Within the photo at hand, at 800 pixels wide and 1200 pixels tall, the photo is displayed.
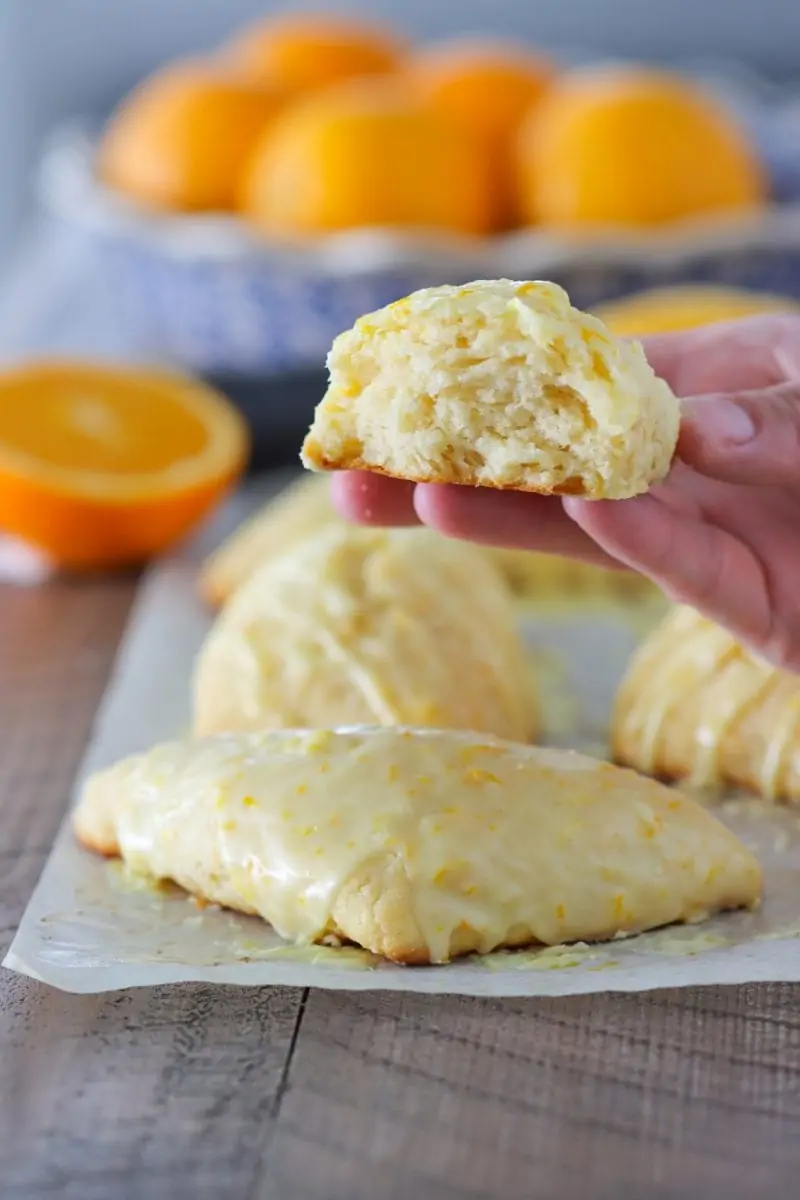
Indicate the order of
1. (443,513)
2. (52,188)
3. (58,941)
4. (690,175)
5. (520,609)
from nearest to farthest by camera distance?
(58,941) → (443,513) → (520,609) → (690,175) → (52,188)

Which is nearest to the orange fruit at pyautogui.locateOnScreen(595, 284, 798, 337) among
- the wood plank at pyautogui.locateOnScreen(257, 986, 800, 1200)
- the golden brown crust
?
the golden brown crust

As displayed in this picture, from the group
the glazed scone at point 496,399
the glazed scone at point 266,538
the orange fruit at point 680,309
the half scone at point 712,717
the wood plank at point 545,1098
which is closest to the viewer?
the wood plank at point 545,1098

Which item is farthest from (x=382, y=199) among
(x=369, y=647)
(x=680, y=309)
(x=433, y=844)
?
(x=433, y=844)

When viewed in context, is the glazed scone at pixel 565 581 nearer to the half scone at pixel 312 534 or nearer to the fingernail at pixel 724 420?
the half scone at pixel 312 534

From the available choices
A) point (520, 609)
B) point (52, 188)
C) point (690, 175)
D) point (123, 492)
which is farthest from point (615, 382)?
point (52, 188)

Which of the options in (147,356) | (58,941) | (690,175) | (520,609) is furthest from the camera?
(147,356)

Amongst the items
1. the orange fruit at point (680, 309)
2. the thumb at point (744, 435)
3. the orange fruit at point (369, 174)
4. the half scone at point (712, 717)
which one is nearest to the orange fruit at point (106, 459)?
the orange fruit at point (369, 174)

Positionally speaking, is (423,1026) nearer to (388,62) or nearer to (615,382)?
(615,382)
